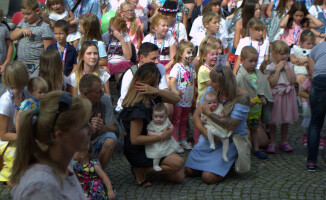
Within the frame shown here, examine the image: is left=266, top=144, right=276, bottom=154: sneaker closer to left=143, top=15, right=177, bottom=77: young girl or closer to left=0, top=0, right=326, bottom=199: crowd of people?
left=0, top=0, right=326, bottom=199: crowd of people

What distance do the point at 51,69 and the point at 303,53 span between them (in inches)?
177

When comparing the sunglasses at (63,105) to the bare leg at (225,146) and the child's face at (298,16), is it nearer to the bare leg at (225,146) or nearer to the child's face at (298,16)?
the bare leg at (225,146)

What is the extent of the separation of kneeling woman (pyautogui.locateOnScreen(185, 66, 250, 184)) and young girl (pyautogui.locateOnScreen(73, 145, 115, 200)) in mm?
1412

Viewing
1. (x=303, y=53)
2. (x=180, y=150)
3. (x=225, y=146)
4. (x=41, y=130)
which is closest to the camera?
(x=41, y=130)

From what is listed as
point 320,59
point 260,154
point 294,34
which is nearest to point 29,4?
point 260,154

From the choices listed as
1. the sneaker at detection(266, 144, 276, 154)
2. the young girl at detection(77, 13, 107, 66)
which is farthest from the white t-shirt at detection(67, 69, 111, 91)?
the sneaker at detection(266, 144, 276, 154)

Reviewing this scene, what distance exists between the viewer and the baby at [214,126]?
563 centimetres

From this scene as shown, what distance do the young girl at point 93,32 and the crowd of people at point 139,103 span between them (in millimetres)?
16

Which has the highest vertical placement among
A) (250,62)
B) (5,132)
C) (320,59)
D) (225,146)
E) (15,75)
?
(320,59)

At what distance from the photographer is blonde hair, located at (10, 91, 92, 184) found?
2.29m

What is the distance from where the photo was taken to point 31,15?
24.6ft

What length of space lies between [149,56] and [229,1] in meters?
6.76

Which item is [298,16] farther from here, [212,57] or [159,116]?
[159,116]

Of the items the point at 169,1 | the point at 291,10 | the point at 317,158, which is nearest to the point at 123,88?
the point at 317,158
